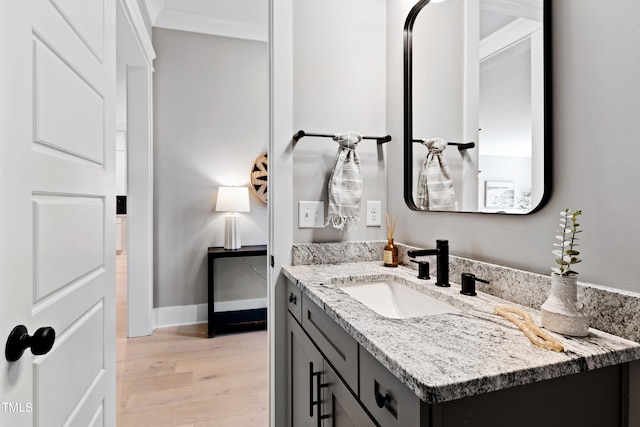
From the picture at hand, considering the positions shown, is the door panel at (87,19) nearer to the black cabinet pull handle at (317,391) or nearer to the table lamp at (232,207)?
the black cabinet pull handle at (317,391)

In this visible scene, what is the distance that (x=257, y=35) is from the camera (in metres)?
3.22

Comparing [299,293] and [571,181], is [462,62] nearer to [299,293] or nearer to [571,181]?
[571,181]

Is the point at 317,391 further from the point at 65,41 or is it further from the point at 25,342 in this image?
the point at 65,41

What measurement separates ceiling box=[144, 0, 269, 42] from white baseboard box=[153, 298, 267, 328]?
2576 millimetres

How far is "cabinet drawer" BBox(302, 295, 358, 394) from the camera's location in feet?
2.68

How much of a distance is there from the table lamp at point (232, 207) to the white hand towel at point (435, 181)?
75.4 inches

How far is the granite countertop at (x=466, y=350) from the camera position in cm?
57

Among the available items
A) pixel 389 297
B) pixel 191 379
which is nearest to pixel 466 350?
pixel 389 297

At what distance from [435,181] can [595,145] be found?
2.02 feet

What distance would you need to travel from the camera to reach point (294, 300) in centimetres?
136

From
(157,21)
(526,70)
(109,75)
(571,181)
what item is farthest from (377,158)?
(157,21)

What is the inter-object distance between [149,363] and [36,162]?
2100mm

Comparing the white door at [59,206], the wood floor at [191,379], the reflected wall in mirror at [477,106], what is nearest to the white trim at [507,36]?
the reflected wall in mirror at [477,106]

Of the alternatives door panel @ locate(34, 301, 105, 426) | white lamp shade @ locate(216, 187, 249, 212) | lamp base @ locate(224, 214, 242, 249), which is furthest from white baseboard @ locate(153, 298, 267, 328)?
door panel @ locate(34, 301, 105, 426)
